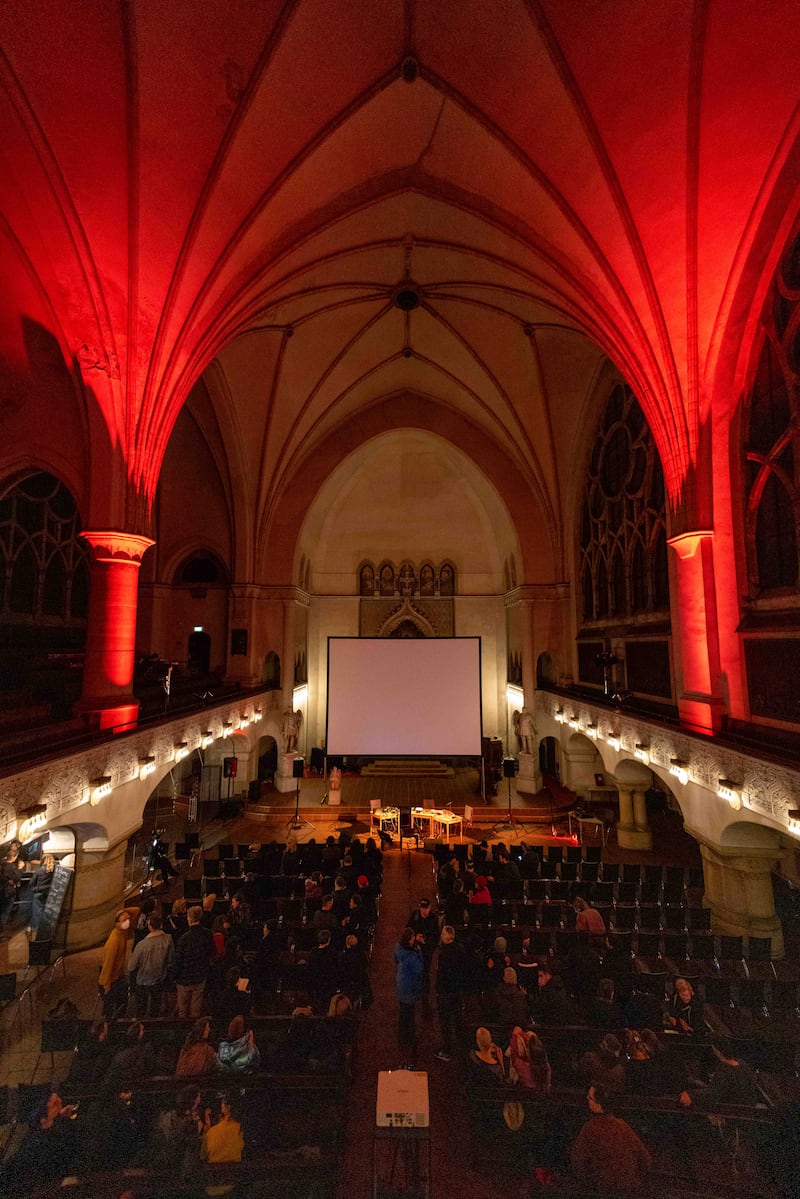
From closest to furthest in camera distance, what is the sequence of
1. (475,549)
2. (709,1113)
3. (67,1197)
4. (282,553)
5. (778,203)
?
(67,1197), (709,1113), (778,203), (282,553), (475,549)

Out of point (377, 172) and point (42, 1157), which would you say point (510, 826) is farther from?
point (377, 172)

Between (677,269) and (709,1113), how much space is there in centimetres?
1132

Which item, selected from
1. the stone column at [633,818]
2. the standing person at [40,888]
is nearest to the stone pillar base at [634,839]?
the stone column at [633,818]

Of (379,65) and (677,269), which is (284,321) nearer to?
(379,65)

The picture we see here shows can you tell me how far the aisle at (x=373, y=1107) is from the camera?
13.8 feet

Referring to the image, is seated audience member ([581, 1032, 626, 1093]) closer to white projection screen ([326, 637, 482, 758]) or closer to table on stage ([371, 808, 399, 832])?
table on stage ([371, 808, 399, 832])

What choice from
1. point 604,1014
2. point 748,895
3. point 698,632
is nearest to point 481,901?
point 604,1014

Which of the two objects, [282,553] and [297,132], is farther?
[282,553]

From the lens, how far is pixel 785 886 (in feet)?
32.2

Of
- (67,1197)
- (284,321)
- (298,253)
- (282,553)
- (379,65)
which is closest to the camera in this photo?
(67,1197)

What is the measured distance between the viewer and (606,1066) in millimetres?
4523

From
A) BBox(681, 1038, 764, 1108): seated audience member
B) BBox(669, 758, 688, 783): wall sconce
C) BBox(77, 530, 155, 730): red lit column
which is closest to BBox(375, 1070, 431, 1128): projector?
BBox(681, 1038, 764, 1108): seated audience member

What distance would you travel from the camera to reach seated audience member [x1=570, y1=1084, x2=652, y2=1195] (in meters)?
3.61

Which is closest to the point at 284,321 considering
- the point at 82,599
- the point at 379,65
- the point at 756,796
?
the point at 379,65
